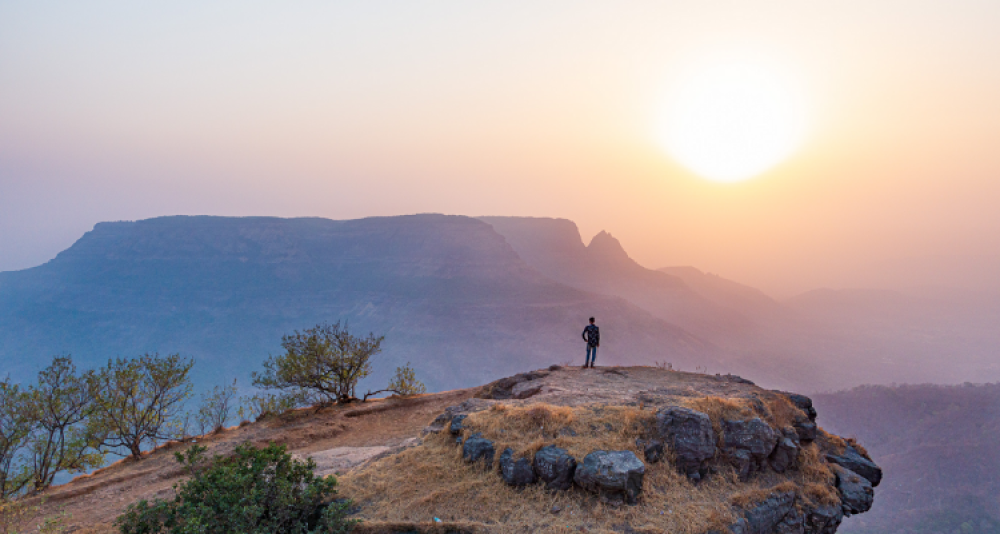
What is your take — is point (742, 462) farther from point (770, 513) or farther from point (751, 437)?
point (770, 513)

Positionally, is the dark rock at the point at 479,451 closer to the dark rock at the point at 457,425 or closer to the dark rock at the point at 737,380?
the dark rock at the point at 457,425

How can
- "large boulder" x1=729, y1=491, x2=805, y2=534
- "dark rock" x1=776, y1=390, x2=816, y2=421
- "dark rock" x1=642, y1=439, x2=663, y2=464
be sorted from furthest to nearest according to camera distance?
"dark rock" x1=776, y1=390, x2=816, y2=421 → "dark rock" x1=642, y1=439, x2=663, y2=464 → "large boulder" x1=729, y1=491, x2=805, y2=534

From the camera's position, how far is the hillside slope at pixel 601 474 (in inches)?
408

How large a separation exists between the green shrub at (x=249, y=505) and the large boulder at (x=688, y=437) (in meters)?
8.12

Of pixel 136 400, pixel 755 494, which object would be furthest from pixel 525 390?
pixel 136 400

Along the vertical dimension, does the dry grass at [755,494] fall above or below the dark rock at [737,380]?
below

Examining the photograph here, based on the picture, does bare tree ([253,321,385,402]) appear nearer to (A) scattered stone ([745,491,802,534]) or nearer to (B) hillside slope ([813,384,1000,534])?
(A) scattered stone ([745,491,802,534])

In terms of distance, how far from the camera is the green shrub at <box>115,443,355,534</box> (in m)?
9.18

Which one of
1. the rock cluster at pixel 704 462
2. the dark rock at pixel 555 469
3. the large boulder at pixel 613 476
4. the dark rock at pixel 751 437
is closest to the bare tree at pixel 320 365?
the rock cluster at pixel 704 462

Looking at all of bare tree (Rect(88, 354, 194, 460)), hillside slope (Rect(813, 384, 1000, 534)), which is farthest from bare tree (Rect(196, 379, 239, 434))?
hillside slope (Rect(813, 384, 1000, 534))

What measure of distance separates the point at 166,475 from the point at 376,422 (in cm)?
802

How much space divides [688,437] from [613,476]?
9.31 feet

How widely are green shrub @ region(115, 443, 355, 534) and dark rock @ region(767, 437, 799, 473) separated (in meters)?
11.4

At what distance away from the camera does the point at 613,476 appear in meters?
10.5
